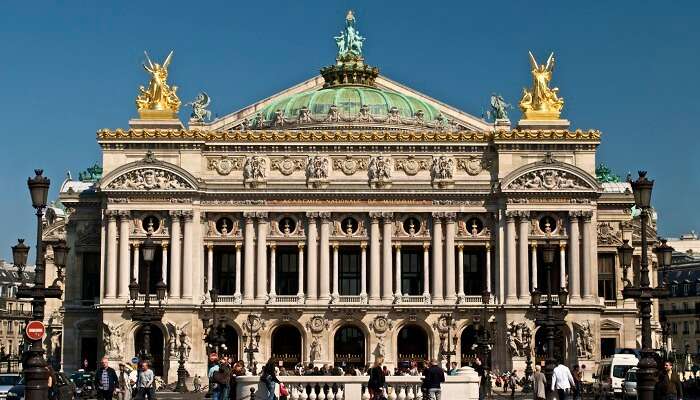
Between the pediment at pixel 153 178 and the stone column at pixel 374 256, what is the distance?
12.9 metres

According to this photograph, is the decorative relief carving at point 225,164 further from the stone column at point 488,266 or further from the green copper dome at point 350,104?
the stone column at point 488,266

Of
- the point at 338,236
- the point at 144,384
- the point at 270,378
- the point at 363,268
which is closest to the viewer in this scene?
the point at 144,384

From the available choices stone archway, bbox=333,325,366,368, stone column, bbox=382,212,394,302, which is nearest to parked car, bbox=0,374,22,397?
stone archway, bbox=333,325,366,368

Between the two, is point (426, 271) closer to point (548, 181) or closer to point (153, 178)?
point (548, 181)

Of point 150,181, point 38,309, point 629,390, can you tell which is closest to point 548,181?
point 150,181

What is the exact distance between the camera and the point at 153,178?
9831 centimetres

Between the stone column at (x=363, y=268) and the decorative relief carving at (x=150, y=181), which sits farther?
the stone column at (x=363, y=268)

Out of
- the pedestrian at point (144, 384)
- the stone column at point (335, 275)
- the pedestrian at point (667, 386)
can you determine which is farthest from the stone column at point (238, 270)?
the pedestrian at point (667, 386)

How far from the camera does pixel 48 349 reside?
378 ft

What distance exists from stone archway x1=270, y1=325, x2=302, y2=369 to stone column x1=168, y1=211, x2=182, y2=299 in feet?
25.0

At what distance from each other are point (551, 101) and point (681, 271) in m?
57.9

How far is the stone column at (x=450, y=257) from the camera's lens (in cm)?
9881

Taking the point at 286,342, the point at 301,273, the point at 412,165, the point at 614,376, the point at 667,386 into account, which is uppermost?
the point at 412,165

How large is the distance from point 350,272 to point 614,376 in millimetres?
29623
